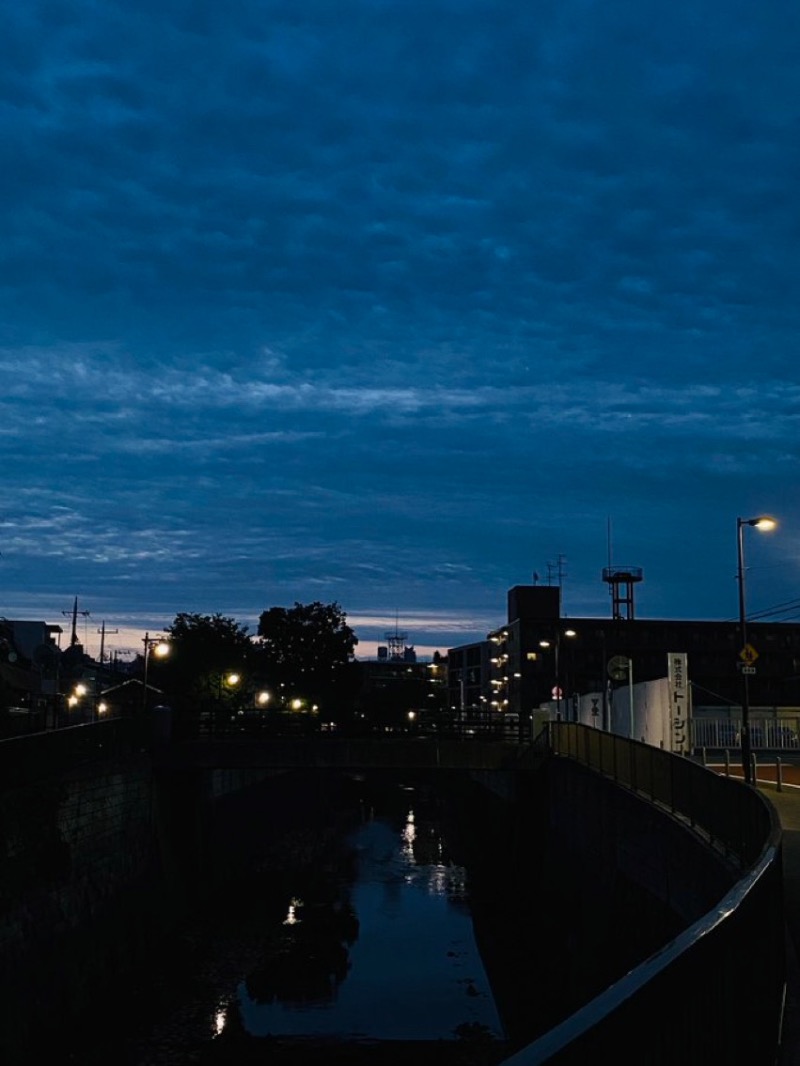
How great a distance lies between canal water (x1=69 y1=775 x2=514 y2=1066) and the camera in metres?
26.2

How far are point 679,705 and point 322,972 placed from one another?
49.6ft

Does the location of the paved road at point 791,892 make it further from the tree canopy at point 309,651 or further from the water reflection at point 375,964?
the tree canopy at point 309,651

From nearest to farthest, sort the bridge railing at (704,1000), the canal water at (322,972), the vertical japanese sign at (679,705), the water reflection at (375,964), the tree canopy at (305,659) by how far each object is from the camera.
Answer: the bridge railing at (704,1000)
the canal water at (322,972)
the water reflection at (375,964)
the vertical japanese sign at (679,705)
the tree canopy at (305,659)

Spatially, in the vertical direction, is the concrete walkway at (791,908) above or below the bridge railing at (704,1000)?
below

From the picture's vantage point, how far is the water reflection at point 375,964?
27688 millimetres

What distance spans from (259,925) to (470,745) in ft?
36.7

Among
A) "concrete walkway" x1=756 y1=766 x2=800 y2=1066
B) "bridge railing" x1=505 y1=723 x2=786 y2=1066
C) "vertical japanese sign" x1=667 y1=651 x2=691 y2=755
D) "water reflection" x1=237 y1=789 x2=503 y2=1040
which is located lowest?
"water reflection" x1=237 y1=789 x2=503 y2=1040

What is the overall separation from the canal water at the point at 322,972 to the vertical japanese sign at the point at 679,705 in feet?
33.3

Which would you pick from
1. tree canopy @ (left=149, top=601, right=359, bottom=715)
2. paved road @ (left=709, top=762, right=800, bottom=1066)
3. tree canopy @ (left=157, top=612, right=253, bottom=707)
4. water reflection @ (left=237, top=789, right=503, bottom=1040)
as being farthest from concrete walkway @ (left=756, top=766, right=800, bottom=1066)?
tree canopy @ (left=149, top=601, right=359, bottom=715)

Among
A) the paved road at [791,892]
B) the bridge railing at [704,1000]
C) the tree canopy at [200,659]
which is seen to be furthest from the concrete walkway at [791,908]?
the tree canopy at [200,659]

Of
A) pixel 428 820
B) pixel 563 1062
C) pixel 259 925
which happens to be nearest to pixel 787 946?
pixel 563 1062

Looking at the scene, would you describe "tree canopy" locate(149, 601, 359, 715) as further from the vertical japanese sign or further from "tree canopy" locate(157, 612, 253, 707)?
the vertical japanese sign

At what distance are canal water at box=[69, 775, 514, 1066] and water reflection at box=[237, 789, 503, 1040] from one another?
5 centimetres

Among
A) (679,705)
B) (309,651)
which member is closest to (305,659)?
(309,651)
